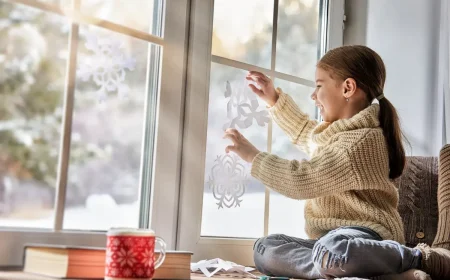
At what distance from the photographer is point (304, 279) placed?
171 cm

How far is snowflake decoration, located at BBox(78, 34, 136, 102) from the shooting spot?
1.64 meters

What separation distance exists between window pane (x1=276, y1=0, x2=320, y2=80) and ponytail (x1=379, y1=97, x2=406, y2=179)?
1.19ft

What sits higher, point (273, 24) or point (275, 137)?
point (273, 24)

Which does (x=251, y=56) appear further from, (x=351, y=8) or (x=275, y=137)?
(x=351, y=8)

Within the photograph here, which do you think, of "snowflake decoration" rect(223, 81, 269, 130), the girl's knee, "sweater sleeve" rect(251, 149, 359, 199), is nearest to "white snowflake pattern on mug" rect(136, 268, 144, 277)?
the girl's knee

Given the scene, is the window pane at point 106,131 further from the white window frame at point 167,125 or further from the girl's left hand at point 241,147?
the girl's left hand at point 241,147

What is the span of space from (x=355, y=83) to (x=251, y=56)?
1.01ft

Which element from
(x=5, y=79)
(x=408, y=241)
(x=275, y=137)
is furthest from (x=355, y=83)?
(x=5, y=79)

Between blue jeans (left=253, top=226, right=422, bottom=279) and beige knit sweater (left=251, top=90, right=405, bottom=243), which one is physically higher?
beige knit sweater (left=251, top=90, right=405, bottom=243)

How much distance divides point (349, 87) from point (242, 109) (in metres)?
0.30

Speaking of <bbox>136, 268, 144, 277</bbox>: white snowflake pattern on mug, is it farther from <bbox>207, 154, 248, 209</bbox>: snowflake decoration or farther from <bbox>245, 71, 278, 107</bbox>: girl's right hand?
<bbox>245, 71, 278, 107</bbox>: girl's right hand

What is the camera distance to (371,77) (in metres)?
2.00

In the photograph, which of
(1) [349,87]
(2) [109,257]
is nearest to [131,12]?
(1) [349,87]

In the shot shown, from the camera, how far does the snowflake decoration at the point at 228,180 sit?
6.34 ft
